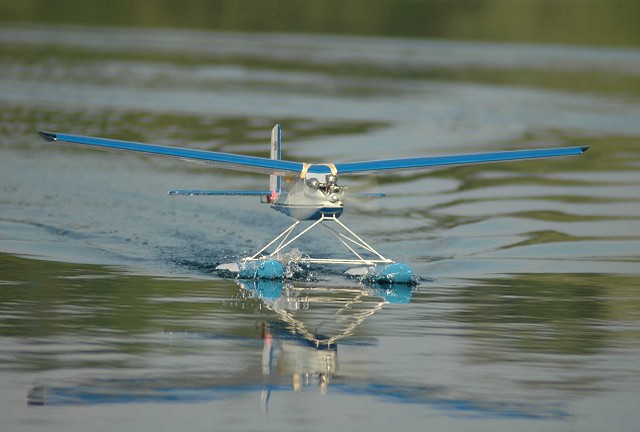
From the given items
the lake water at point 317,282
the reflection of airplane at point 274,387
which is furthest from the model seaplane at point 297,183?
the reflection of airplane at point 274,387

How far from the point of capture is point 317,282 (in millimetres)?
17562

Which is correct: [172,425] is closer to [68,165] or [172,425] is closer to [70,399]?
[70,399]

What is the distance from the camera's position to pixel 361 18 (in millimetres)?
115312

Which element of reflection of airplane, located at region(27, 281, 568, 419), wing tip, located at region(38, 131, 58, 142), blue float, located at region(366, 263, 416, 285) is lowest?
reflection of airplane, located at region(27, 281, 568, 419)

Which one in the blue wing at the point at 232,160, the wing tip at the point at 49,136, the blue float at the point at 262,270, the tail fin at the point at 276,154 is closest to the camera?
the wing tip at the point at 49,136

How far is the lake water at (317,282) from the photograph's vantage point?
11023 millimetres

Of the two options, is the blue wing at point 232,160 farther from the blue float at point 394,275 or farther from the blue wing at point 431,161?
the blue float at point 394,275

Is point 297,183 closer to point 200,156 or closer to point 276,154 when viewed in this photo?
point 200,156

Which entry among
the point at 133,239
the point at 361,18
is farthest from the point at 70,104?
the point at 361,18

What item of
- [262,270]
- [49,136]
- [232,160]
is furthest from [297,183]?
[49,136]

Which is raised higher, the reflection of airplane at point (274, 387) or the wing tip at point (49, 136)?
the wing tip at point (49, 136)

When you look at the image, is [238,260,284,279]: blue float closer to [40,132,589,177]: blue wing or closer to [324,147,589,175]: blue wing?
[40,132,589,177]: blue wing

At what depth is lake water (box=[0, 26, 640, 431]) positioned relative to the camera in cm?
1102

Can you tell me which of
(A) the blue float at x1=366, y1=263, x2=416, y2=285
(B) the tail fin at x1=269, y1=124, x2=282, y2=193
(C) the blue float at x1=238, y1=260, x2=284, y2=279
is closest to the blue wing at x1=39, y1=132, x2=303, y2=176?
(C) the blue float at x1=238, y1=260, x2=284, y2=279
